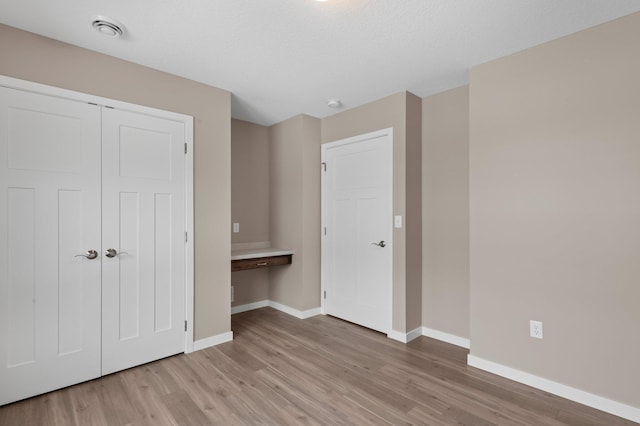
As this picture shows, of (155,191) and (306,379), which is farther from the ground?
(155,191)

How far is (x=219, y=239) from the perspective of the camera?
318 centimetres

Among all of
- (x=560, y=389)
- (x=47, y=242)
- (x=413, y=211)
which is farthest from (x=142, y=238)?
(x=560, y=389)

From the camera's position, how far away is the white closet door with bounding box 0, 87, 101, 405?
2160 millimetres

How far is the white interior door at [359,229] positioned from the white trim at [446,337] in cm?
42

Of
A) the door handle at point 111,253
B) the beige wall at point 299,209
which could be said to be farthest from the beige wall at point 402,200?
the door handle at point 111,253

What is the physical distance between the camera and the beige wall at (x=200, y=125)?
7.96 feet

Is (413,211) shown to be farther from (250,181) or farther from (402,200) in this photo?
(250,181)

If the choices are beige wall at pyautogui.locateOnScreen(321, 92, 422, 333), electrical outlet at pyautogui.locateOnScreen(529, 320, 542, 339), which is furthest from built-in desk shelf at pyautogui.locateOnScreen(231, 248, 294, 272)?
electrical outlet at pyautogui.locateOnScreen(529, 320, 542, 339)

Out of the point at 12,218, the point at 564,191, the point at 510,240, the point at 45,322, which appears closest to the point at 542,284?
the point at 510,240

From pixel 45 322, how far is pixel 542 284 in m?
3.55

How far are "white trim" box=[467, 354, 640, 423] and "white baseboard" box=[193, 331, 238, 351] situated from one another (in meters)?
2.21

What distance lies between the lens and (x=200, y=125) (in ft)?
9.98

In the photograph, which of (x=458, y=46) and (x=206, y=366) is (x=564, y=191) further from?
(x=206, y=366)

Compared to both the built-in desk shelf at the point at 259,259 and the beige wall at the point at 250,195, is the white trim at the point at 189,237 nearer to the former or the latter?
the built-in desk shelf at the point at 259,259
